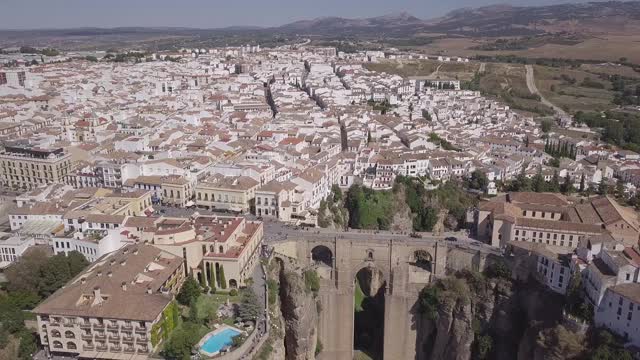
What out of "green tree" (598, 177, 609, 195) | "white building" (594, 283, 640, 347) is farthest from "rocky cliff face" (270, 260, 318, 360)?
"green tree" (598, 177, 609, 195)

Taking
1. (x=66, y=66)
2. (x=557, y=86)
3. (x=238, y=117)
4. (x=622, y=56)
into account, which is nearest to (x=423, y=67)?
(x=557, y=86)

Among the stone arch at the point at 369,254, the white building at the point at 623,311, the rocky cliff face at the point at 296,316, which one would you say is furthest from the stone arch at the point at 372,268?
the white building at the point at 623,311

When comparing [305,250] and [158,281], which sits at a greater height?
[158,281]

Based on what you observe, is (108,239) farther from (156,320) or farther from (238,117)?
(238,117)

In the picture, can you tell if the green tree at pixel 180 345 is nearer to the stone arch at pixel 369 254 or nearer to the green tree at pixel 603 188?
the stone arch at pixel 369 254

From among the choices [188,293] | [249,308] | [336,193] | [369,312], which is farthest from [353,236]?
[188,293]

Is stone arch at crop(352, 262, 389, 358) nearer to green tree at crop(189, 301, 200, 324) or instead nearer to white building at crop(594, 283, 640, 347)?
green tree at crop(189, 301, 200, 324)
